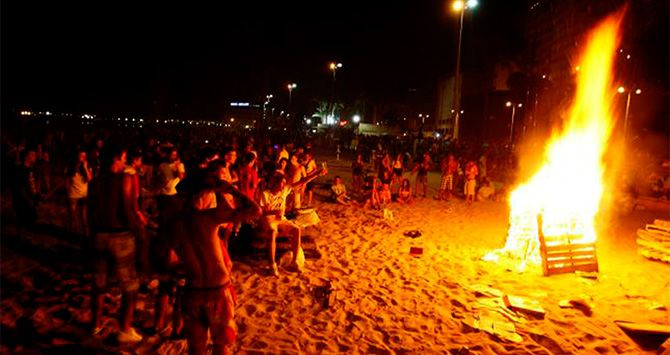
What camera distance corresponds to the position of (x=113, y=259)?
426 centimetres

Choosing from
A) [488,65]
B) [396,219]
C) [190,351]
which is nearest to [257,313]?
[190,351]

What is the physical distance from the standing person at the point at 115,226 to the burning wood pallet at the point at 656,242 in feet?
29.3

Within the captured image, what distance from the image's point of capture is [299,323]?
5023mm

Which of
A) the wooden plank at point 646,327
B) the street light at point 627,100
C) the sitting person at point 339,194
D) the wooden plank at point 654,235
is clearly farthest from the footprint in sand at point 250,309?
the street light at point 627,100

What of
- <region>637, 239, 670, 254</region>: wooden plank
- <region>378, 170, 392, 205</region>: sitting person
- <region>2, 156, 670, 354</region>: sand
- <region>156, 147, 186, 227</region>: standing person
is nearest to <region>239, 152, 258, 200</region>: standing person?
<region>156, 147, 186, 227</region>: standing person

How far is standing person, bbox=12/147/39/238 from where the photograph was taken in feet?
26.2

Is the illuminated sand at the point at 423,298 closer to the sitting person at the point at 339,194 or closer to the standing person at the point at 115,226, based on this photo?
the standing person at the point at 115,226

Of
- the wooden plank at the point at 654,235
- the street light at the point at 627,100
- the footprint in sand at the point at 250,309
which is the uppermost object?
the street light at the point at 627,100

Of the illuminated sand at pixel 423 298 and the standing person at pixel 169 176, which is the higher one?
the standing person at pixel 169 176

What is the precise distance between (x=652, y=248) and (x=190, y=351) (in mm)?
8611

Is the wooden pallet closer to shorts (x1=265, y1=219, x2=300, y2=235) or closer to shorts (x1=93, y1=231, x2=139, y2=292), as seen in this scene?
shorts (x1=265, y1=219, x2=300, y2=235)

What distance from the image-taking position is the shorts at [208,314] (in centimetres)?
335

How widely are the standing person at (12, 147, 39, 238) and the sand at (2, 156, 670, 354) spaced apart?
1064mm

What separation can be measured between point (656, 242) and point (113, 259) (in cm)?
920
